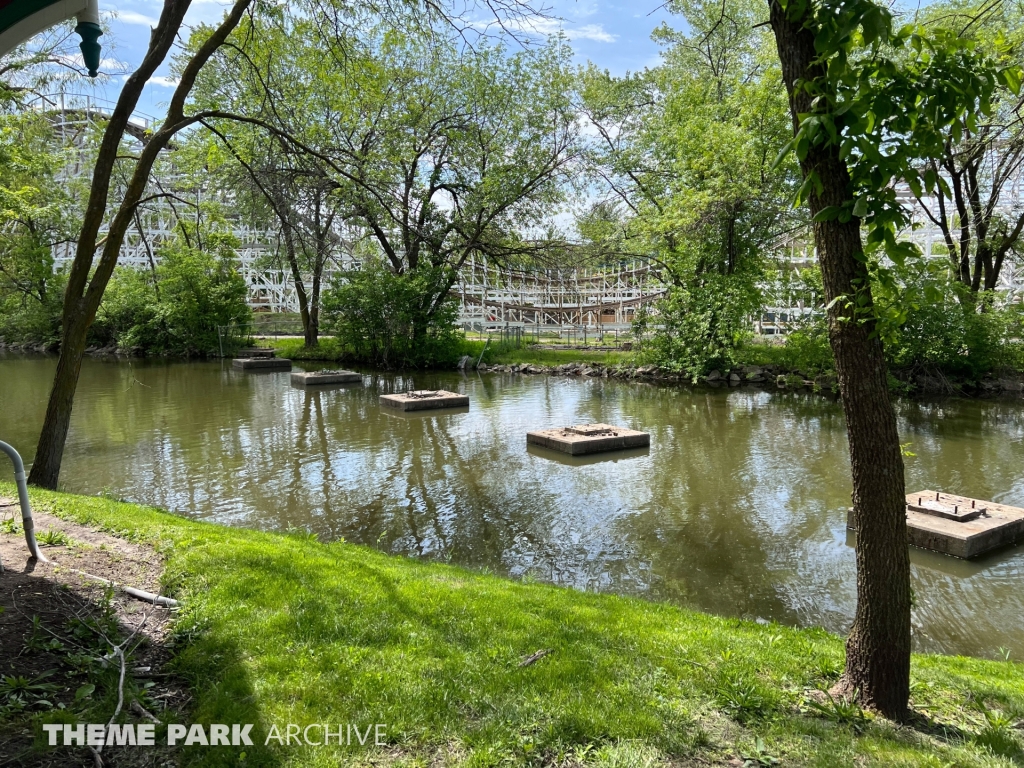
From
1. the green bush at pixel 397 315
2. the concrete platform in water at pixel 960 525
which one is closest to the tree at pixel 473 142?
the green bush at pixel 397 315

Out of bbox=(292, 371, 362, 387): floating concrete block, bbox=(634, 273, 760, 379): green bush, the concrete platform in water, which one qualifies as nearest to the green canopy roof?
the concrete platform in water

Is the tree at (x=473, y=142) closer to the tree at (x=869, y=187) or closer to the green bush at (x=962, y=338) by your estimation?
the green bush at (x=962, y=338)

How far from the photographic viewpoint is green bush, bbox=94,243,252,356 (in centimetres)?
3077

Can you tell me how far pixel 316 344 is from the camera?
1240 inches

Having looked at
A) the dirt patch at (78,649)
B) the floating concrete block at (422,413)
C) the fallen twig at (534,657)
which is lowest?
the fallen twig at (534,657)

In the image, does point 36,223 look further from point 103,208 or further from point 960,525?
point 960,525

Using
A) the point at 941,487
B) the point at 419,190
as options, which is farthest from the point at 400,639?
the point at 419,190

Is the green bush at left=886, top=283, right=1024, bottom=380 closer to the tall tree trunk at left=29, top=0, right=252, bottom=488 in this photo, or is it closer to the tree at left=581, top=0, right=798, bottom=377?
the tree at left=581, top=0, right=798, bottom=377

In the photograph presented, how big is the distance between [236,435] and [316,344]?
18.7 meters

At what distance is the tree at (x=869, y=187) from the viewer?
2736 mm

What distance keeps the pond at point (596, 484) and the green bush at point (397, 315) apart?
8.93 meters

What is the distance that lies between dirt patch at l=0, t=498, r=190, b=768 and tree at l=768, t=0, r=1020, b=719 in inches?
123

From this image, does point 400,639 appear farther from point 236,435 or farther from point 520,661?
point 236,435

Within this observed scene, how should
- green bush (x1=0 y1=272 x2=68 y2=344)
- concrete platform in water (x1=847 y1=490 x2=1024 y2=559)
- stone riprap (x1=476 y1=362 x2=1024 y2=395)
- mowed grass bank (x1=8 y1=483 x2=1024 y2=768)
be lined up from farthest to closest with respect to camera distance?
1. green bush (x1=0 y1=272 x2=68 y2=344)
2. stone riprap (x1=476 y1=362 x2=1024 y2=395)
3. concrete platform in water (x1=847 y1=490 x2=1024 y2=559)
4. mowed grass bank (x1=8 y1=483 x2=1024 y2=768)
